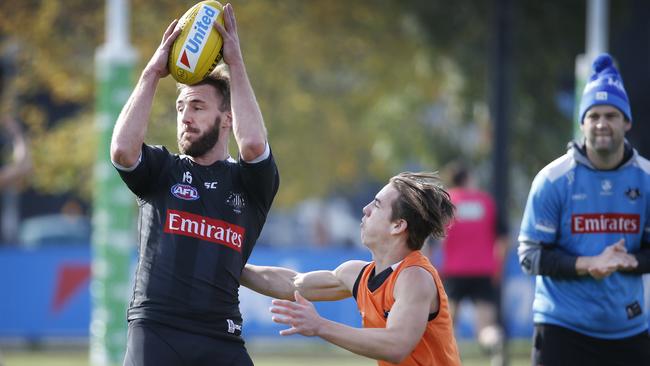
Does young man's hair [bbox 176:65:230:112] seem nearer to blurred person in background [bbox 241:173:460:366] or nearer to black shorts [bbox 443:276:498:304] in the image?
blurred person in background [bbox 241:173:460:366]

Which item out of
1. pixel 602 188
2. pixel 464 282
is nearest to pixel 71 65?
pixel 464 282

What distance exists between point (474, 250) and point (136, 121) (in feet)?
28.1

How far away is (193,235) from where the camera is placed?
18.0 feet

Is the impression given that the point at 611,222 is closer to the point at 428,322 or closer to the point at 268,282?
the point at 428,322

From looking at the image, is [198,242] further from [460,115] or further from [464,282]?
[460,115]

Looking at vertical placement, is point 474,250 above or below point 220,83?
above

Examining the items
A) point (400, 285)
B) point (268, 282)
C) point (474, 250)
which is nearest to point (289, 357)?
point (474, 250)

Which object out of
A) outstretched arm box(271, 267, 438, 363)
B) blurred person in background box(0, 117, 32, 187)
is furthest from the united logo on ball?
blurred person in background box(0, 117, 32, 187)

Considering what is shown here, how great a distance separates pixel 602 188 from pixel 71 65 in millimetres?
16194

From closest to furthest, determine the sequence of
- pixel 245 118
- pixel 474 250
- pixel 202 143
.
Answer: pixel 245 118
pixel 202 143
pixel 474 250

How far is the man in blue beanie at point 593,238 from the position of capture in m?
6.41

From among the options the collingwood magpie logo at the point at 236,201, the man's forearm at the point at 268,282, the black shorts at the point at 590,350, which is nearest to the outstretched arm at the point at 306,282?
the man's forearm at the point at 268,282

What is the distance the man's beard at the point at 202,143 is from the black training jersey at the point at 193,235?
65 mm

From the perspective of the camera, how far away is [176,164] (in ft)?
18.4
